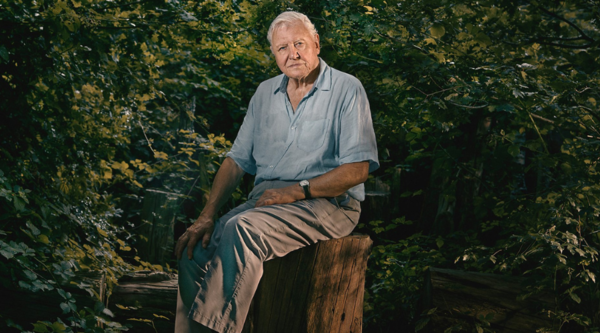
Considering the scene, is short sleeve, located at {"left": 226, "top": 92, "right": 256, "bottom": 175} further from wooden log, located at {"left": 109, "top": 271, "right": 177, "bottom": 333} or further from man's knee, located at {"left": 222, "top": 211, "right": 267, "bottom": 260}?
wooden log, located at {"left": 109, "top": 271, "right": 177, "bottom": 333}

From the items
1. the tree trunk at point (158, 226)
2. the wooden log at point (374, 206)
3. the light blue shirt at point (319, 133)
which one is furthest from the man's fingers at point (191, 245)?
the tree trunk at point (158, 226)

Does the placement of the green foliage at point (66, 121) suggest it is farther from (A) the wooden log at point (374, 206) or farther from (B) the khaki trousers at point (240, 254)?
(A) the wooden log at point (374, 206)

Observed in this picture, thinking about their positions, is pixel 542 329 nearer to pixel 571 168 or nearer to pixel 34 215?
pixel 571 168

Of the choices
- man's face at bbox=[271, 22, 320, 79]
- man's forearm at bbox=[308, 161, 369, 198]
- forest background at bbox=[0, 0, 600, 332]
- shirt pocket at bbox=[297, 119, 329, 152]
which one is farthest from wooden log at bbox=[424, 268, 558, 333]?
man's face at bbox=[271, 22, 320, 79]

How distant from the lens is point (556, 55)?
2.81 metres

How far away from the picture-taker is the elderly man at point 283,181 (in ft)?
8.22

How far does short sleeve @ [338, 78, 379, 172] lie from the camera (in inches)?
112

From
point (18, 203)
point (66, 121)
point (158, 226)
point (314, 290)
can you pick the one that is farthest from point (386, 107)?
point (158, 226)

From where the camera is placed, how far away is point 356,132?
2.88 meters

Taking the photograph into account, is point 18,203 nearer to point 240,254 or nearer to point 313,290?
point 240,254

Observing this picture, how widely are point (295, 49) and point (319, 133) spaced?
49cm

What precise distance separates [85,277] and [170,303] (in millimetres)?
863

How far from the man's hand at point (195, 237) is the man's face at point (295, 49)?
0.96 m

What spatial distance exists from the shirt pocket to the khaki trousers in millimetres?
232
